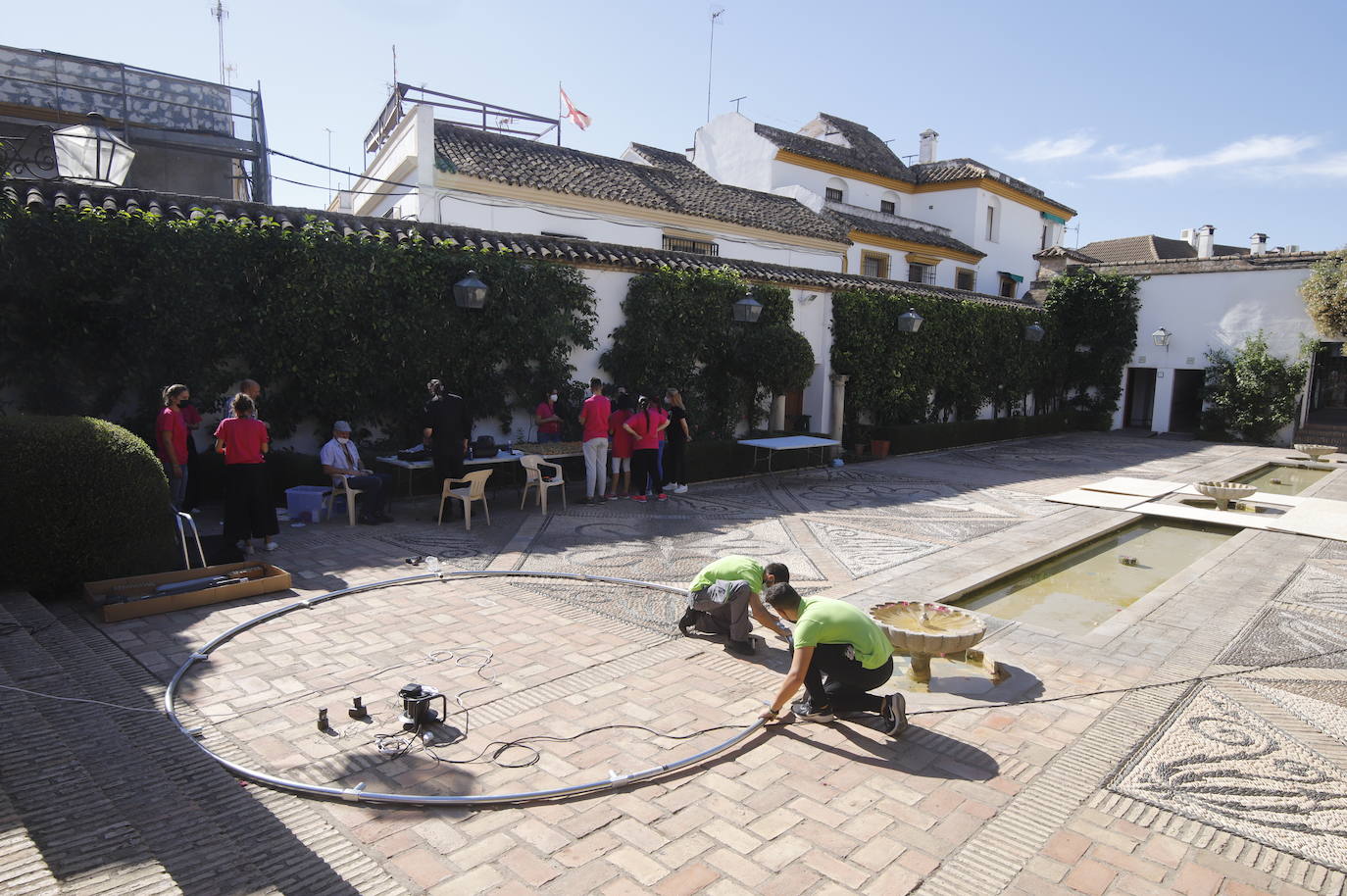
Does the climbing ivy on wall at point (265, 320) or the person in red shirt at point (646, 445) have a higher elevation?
the climbing ivy on wall at point (265, 320)

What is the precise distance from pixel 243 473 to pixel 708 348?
A: 8.73 meters

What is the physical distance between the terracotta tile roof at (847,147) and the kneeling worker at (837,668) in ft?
84.0

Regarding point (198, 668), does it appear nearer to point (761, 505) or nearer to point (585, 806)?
point (585, 806)

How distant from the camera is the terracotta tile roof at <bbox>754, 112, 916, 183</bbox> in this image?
91.6ft

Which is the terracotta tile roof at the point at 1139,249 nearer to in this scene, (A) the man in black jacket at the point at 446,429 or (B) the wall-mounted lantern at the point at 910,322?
(B) the wall-mounted lantern at the point at 910,322

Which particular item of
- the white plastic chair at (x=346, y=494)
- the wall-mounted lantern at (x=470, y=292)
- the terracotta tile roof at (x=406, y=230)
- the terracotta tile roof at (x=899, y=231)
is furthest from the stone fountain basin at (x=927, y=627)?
the terracotta tile roof at (x=899, y=231)

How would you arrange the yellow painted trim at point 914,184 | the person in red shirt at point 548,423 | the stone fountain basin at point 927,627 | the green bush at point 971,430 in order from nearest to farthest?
the stone fountain basin at point 927,627
the person in red shirt at point 548,423
the green bush at point 971,430
the yellow painted trim at point 914,184

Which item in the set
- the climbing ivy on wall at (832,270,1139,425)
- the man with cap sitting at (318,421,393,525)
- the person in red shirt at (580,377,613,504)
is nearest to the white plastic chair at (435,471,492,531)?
the man with cap sitting at (318,421,393,525)

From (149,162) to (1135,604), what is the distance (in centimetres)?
1873

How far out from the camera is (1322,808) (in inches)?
148

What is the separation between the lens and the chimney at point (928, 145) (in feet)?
115

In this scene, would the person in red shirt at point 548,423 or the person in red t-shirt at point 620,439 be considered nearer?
the person in red t-shirt at point 620,439

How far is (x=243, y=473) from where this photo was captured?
7.44m

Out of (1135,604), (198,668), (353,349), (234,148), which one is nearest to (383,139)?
(234,148)
